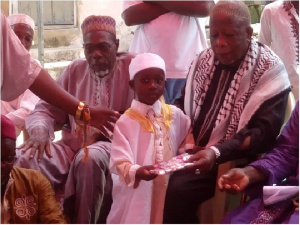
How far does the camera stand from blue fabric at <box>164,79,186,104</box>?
399cm

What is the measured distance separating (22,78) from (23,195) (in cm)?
72

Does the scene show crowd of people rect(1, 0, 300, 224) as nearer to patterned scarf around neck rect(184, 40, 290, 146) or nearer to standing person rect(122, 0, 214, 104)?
patterned scarf around neck rect(184, 40, 290, 146)

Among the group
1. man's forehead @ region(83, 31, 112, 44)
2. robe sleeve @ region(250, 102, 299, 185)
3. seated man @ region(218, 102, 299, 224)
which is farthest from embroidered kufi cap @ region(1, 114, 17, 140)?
robe sleeve @ region(250, 102, 299, 185)

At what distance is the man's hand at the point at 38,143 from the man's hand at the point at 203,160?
108cm

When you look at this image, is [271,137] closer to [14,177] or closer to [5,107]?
[14,177]

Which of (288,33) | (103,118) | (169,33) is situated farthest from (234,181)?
(288,33)

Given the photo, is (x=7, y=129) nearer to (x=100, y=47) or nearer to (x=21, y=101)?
(x=100, y=47)

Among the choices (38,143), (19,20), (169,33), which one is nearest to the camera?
(38,143)

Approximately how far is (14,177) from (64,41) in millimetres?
5455

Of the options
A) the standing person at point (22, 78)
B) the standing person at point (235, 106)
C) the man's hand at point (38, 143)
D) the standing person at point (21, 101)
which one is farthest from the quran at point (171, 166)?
the standing person at point (21, 101)

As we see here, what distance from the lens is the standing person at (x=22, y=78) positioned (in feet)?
9.44

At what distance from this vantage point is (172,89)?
4031 millimetres

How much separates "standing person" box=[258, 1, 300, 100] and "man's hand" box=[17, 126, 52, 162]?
2.07 metres

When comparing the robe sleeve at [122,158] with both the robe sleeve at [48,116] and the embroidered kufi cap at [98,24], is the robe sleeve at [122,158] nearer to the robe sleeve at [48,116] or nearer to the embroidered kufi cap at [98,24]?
the robe sleeve at [48,116]
